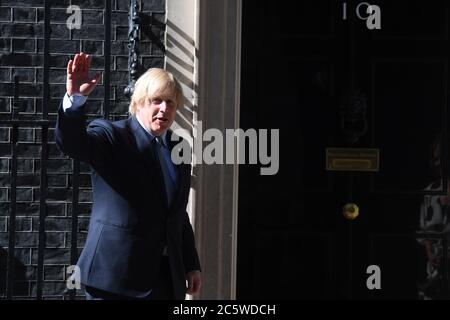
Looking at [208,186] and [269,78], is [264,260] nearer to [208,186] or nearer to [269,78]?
[208,186]

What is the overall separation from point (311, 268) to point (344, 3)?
169 cm

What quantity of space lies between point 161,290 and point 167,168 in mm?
576

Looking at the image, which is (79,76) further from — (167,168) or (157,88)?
(167,168)

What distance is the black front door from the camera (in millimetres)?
5926

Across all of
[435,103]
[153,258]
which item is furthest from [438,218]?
[153,258]

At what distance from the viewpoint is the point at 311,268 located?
5.95m

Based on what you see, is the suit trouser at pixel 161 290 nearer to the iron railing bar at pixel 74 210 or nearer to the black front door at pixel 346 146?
the iron railing bar at pixel 74 210

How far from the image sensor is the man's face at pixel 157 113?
171 inches

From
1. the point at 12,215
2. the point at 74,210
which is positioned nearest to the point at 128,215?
the point at 74,210

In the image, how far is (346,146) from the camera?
5.96m

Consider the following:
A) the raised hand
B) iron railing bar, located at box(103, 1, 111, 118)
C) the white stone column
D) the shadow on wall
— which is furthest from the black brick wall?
the raised hand

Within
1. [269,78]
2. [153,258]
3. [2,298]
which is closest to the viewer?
[153,258]

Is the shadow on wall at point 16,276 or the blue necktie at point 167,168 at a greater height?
the blue necktie at point 167,168

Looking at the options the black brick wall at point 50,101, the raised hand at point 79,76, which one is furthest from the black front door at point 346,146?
the raised hand at point 79,76
